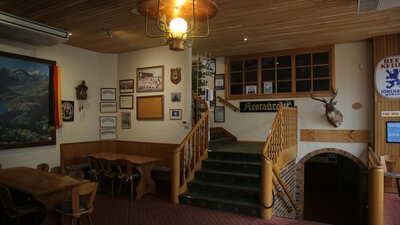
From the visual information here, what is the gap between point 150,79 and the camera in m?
6.81

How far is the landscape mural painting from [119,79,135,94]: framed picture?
1.72 m

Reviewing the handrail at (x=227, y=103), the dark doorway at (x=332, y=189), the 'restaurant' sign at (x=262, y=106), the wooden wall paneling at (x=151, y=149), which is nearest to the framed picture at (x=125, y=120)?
the wooden wall paneling at (x=151, y=149)

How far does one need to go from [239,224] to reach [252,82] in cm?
449

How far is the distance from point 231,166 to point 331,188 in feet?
21.6

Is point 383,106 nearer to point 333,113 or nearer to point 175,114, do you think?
point 333,113

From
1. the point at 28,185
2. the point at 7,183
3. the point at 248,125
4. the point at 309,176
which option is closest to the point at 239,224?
the point at 28,185

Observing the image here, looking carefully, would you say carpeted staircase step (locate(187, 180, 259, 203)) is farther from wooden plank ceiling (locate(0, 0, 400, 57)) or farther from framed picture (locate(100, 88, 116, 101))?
framed picture (locate(100, 88, 116, 101))

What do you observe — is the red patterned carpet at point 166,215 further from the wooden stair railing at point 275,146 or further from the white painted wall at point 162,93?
the white painted wall at point 162,93

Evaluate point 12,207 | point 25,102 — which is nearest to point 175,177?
point 12,207

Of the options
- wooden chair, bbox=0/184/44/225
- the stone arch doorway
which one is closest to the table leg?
wooden chair, bbox=0/184/44/225

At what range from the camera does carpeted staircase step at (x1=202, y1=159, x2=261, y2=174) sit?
17.4ft

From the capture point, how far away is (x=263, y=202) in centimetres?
432

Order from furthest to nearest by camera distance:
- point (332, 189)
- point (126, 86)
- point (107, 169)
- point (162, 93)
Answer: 1. point (332, 189)
2. point (126, 86)
3. point (162, 93)
4. point (107, 169)

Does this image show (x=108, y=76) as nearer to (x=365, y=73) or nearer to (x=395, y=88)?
(x=365, y=73)
